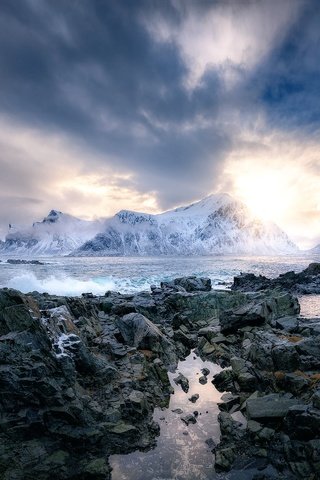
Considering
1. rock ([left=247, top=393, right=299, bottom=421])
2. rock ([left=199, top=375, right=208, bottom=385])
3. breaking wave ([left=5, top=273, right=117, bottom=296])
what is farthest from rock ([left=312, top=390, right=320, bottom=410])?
breaking wave ([left=5, top=273, right=117, bottom=296])

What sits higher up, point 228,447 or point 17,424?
point 17,424

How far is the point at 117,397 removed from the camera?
11031mm

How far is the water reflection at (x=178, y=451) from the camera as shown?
8.42 m

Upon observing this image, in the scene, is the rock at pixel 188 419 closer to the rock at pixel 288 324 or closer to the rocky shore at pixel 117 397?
the rocky shore at pixel 117 397

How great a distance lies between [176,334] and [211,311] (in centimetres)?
768

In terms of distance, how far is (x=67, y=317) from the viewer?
12.9 meters

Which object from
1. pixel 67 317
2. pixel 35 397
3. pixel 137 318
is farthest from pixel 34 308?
pixel 137 318

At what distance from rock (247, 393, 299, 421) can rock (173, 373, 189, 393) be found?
3.31 metres

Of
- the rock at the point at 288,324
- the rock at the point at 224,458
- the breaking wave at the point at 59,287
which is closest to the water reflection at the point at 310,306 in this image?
the rock at the point at 288,324

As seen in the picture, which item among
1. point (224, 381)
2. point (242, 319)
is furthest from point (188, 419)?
point (242, 319)

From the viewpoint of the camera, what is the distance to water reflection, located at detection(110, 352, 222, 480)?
8422mm

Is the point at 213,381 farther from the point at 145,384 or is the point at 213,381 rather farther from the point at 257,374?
the point at 145,384

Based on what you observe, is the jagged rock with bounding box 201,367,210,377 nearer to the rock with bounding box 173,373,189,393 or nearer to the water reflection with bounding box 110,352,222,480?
the rock with bounding box 173,373,189,393

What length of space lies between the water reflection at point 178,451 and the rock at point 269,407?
1.35m
